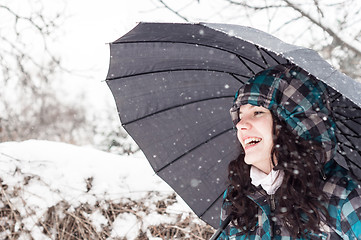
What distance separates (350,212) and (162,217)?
215 cm

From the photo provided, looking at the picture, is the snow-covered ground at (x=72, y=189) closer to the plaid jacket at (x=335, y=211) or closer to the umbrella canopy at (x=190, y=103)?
the umbrella canopy at (x=190, y=103)

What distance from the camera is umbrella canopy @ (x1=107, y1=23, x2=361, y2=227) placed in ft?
7.20

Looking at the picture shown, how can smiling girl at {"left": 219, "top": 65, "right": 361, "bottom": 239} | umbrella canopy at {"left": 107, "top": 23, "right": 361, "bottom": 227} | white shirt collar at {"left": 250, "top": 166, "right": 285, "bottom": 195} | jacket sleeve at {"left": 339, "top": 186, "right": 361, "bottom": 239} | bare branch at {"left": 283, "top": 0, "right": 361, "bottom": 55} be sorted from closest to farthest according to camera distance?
jacket sleeve at {"left": 339, "top": 186, "right": 361, "bottom": 239}, smiling girl at {"left": 219, "top": 65, "right": 361, "bottom": 239}, white shirt collar at {"left": 250, "top": 166, "right": 285, "bottom": 195}, umbrella canopy at {"left": 107, "top": 23, "right": 361, "bottom": 227}, bare branch at {"left": 283, "top": 0, "right": 361, "bottom": 55}

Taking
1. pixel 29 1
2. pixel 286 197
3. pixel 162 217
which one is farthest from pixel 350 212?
pixel 29 1

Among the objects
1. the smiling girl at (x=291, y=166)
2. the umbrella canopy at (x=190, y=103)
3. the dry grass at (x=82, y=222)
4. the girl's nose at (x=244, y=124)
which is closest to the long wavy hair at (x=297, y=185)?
Result: the smiling girl at (x=291, y=166)

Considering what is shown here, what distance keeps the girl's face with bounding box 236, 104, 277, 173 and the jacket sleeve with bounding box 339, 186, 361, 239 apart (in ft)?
1.37

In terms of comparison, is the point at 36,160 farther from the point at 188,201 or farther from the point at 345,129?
the point at 345,129

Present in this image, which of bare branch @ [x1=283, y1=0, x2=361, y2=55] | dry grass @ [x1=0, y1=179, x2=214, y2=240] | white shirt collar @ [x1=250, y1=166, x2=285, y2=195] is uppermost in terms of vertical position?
bare branch @ [x1=283, y1=0, x2=361, y2=55]

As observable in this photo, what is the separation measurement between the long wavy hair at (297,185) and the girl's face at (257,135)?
0.10 feet

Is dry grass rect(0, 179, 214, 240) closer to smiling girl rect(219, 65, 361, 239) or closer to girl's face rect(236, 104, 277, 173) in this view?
smiling girl rect(219, 65, 361, 239)

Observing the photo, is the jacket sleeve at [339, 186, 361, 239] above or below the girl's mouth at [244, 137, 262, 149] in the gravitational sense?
below

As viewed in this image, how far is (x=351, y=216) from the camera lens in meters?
1.81

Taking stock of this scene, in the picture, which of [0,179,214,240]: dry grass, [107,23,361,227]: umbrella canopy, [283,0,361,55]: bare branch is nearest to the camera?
[107,23,361,227]: umbrella canopy

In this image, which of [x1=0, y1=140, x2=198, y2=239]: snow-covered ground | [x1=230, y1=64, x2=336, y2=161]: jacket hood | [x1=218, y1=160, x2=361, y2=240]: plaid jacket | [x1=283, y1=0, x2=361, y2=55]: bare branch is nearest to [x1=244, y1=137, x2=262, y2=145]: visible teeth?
[x1=230, y1=64, x2=336, y2=161]: jacket hood
